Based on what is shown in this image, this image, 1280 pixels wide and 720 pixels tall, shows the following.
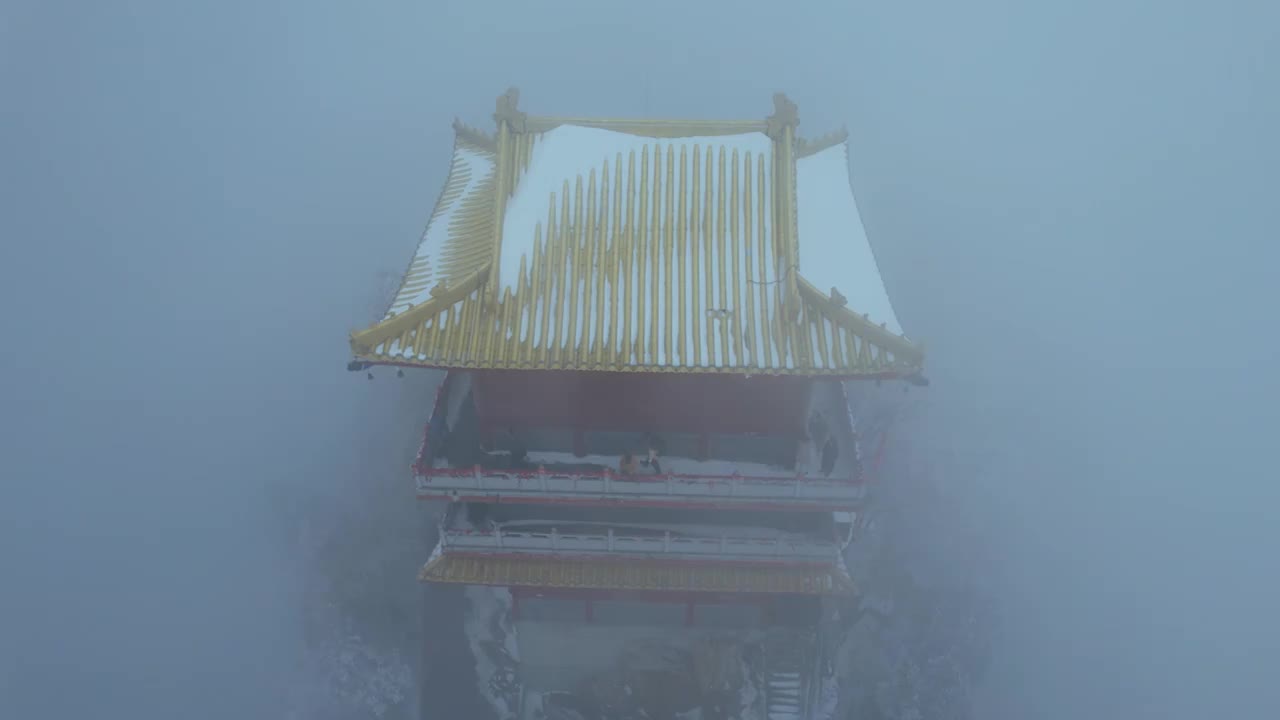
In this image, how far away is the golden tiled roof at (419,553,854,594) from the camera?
731 inches

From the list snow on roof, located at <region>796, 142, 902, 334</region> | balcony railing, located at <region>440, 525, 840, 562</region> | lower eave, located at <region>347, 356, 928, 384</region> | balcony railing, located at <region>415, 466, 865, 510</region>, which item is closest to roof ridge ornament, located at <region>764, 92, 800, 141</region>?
snow on roof, located at <region>796, 142, 902, 334</region>

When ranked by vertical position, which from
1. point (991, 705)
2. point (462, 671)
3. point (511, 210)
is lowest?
point (991, 705)

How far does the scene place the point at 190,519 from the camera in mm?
32844

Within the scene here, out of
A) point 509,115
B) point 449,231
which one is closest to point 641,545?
point 449,231

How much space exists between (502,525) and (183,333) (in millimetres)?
29929

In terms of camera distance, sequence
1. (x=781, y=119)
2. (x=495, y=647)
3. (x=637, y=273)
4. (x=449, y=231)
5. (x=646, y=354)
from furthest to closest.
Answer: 1. (x=495, y=647)
2. (x=449, y=231)
3. (x=781, y=119)
4. (x=637, y=273)
5. (x=646, y=354)

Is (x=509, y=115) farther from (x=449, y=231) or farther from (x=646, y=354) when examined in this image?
(x=646, y=354)

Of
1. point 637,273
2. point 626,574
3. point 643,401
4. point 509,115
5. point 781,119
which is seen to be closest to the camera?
point 637,273

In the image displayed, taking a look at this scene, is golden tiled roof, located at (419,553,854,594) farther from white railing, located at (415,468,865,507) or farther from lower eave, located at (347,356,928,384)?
lower eave, located at (347,356,928,384)

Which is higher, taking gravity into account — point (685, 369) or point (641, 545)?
point (685, 369)

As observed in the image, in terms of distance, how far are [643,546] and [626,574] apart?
95cm

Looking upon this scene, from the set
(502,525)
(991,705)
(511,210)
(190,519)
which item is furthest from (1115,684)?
(190,519)

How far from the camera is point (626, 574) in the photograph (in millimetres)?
18953

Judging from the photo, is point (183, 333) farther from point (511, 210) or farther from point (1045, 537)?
point (1045, 537)
